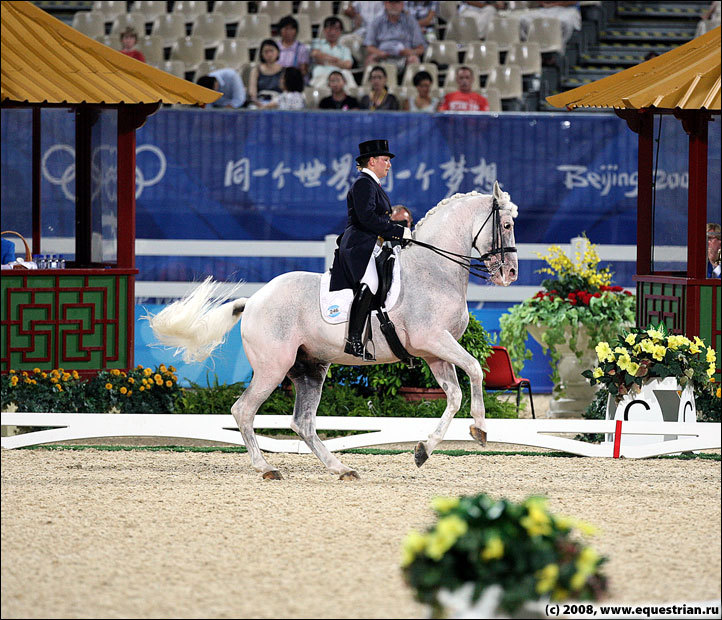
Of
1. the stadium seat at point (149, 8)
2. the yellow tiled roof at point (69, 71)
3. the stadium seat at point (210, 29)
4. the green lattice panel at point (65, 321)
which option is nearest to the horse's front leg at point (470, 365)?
the yellow tiled roof at point (69, 71)

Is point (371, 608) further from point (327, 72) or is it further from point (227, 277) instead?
point (327, 72)

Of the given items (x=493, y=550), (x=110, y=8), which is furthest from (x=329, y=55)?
(x=493, y=550)

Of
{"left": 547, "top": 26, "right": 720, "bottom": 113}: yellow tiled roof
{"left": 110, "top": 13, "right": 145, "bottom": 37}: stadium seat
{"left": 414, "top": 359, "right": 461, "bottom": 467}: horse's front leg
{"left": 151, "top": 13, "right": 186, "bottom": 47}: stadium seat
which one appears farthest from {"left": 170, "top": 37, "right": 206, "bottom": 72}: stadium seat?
{"left": 414, "top": 359, "right": 461, "bottom": 467}: horse's front leg

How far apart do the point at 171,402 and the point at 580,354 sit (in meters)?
3.85

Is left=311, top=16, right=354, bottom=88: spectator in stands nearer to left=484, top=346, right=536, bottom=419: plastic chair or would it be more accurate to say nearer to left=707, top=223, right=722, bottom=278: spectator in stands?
left=484, top=346, right=536, bottom=419: plastic chair

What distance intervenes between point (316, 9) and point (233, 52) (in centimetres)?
197

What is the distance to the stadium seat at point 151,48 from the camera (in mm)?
15711

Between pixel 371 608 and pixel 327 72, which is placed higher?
pixel 327 72

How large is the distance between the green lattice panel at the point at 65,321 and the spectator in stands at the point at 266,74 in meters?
5.52

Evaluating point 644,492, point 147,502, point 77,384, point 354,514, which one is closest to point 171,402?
point 77,384

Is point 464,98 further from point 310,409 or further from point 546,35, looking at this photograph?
point 310,409

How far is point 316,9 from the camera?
675 inches

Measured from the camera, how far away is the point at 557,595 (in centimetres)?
382

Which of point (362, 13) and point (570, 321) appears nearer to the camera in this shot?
point (570, 321)
